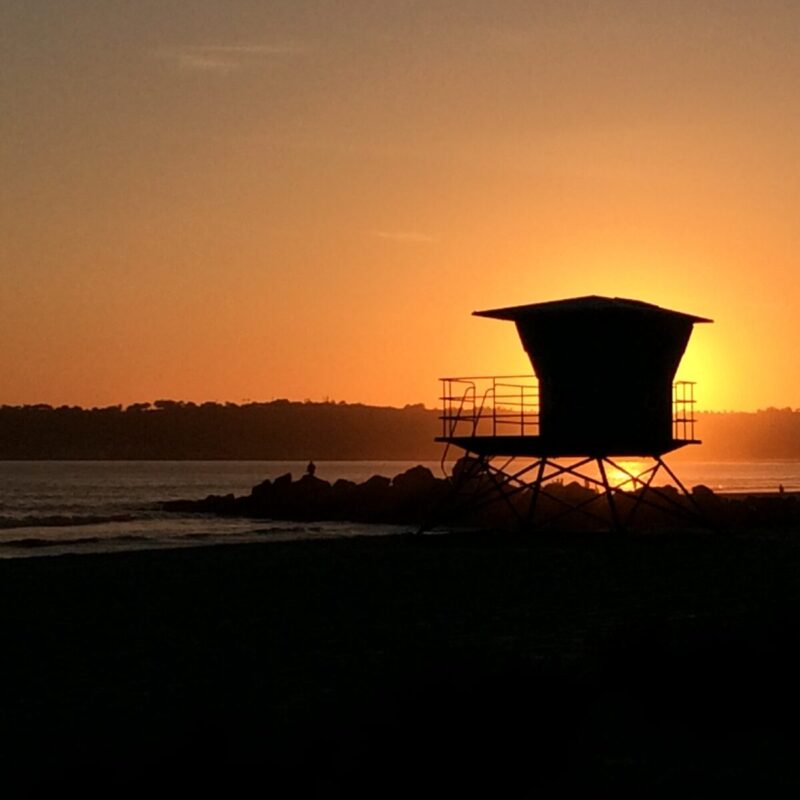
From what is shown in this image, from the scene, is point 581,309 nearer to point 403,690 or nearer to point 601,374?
point 601,374

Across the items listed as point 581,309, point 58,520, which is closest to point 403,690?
point 581,309

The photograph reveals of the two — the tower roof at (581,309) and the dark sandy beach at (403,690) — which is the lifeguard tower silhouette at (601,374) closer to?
the tower roof at (581,309)

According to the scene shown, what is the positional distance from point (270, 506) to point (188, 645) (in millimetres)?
48045

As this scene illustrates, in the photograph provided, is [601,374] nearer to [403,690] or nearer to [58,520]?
[403,690]

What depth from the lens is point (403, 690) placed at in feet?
30.7

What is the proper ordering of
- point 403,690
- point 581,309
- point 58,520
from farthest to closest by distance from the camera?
point 58,520 < point 581,309 < point 403,690

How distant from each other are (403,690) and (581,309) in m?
19.7

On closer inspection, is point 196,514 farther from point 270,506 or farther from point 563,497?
point 563,497

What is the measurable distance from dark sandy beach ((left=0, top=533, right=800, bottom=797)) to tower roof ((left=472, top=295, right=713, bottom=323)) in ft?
30.9

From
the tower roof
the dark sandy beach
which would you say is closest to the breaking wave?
the tower roof

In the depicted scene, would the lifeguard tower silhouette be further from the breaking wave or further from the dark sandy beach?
the breaking wave

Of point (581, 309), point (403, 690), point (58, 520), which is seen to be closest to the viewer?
point (403, 690)

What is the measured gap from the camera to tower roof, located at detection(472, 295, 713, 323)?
1115 inches

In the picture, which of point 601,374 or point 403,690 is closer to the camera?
point 403,690
